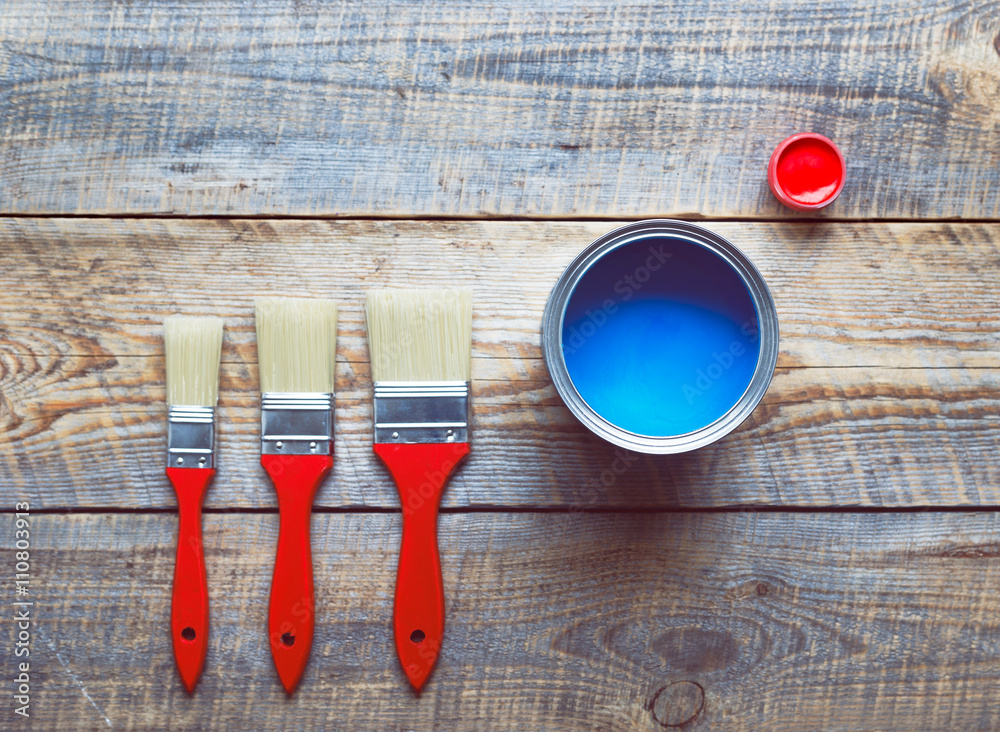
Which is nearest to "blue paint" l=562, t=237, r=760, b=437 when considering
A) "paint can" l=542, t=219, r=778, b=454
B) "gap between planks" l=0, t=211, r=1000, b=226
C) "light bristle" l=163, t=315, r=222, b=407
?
"paint can" l=542, t=219, r=778, b=454

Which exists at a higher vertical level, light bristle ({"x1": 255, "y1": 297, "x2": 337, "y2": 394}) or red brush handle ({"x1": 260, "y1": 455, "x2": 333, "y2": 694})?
light bristle ({"x1": 255, "y1": 297, "x2": 337, "y2": 394})

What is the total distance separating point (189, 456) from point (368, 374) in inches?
8.7

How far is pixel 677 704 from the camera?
2.84 feet

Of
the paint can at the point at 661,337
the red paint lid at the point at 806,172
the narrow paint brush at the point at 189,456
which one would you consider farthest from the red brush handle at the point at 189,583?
the red paint lid at the point at 806,172

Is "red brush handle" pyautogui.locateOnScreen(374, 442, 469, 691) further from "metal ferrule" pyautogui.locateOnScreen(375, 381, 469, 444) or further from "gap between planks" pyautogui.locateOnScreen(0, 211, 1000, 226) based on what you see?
"gap between planks" pyautogui.locateOnScreen(0, 211, 1000, 226)

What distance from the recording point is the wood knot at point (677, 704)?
87 centimetres

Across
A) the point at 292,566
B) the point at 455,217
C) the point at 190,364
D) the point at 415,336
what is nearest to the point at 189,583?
the point at 292,566

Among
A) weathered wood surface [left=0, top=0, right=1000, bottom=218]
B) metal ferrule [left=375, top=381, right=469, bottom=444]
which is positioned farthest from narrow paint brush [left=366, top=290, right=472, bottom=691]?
weathered wood surface [left=0, top=0, right=1000, bottom=218]

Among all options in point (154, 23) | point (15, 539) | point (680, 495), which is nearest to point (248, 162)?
point (154, 23)

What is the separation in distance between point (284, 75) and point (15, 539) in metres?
0.62

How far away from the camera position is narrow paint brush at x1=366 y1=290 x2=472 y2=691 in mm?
841

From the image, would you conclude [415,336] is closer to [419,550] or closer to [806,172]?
[419,550]

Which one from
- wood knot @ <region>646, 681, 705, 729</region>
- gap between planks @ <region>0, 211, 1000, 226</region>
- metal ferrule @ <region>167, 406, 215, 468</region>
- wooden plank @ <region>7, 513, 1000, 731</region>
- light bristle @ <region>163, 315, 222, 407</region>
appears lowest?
wood knot @ <region>646, 681, 705, 729</region>

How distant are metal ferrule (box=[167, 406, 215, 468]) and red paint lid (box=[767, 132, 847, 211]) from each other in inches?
27.8
